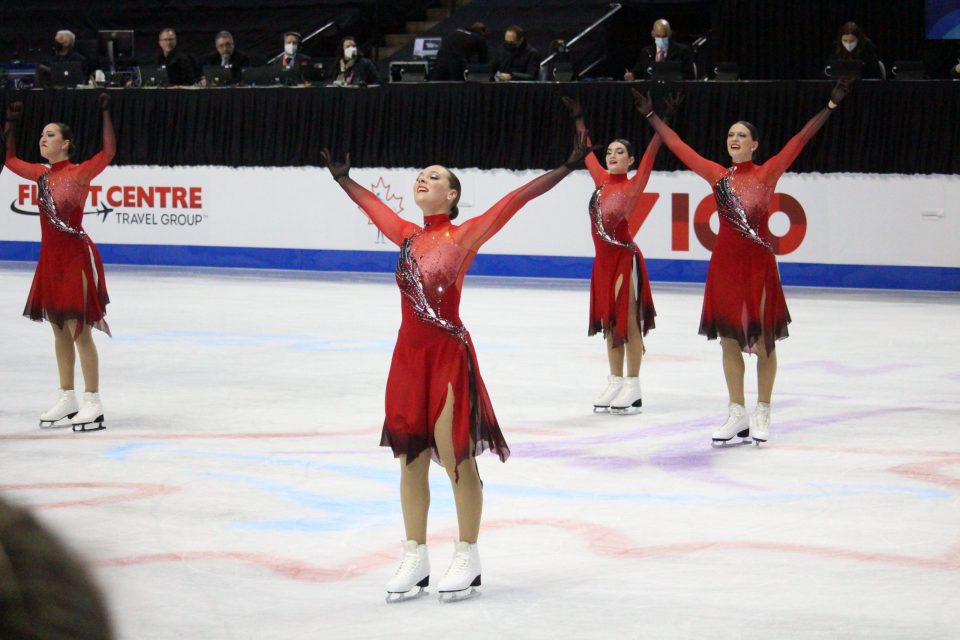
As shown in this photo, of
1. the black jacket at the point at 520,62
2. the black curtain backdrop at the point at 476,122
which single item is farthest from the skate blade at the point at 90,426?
the black jacket at the point at 520,62

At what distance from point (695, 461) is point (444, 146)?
960 centimetres

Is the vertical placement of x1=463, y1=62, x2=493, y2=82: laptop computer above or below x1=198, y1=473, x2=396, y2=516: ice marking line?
above

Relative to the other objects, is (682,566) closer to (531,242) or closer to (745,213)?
(745,213)

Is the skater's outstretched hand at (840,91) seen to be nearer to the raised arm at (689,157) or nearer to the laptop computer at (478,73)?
the raised arm at (689,157)

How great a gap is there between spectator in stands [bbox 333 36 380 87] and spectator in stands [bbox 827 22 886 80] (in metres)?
5.23

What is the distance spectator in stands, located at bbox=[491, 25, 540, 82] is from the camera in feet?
51.6

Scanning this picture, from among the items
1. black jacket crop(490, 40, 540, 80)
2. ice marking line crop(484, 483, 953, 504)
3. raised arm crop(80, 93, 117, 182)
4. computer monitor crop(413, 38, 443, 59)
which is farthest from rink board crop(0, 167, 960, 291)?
ice marking line crop(484, 483, 953, 504)

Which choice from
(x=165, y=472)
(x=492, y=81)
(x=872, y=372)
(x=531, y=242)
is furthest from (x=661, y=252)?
(x=165, y=472)

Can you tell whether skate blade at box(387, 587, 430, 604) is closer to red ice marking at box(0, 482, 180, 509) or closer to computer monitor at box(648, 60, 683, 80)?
red ice marking at box(0, 482, 180, 509)

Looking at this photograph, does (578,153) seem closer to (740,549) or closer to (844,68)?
(740,549)

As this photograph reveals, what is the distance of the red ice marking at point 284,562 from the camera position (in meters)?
4.54

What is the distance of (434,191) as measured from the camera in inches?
171

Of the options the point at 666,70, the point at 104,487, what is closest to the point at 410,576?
the point at 104,487

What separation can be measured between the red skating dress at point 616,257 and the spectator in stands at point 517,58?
26.9 feet
